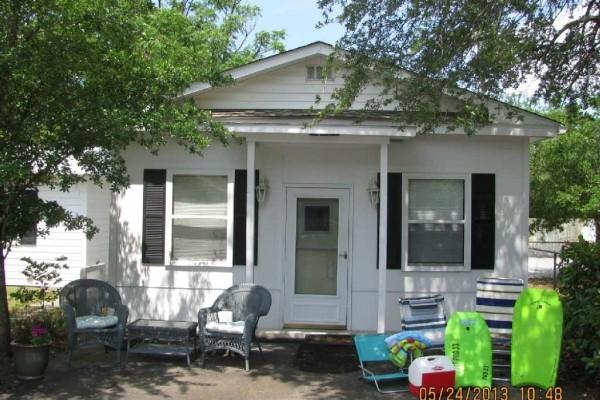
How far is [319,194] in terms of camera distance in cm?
902

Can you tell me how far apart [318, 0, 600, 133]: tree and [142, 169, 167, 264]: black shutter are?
288 cm

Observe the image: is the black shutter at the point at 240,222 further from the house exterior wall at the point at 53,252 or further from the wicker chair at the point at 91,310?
the house exterior wall at the point at 53,252

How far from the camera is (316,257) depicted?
904cm

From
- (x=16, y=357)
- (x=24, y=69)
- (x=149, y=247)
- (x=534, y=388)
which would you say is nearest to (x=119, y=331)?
(x=16, y=357)

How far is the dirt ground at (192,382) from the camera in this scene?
615 cm

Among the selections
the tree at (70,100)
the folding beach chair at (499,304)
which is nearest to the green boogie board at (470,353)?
the folding beach chair at (499,304)

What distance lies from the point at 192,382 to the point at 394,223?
3.75 meters

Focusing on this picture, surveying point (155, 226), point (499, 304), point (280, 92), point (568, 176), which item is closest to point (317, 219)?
point (280, 92)

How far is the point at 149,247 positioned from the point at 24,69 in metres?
3.86

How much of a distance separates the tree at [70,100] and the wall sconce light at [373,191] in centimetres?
259

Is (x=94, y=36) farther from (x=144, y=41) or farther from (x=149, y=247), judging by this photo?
(x=149, y=247)

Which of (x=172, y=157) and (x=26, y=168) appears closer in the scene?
(x=26, y=168)

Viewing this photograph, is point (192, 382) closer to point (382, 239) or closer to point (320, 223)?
point (382, 239)

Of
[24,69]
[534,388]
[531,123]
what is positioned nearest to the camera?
[24,69]
